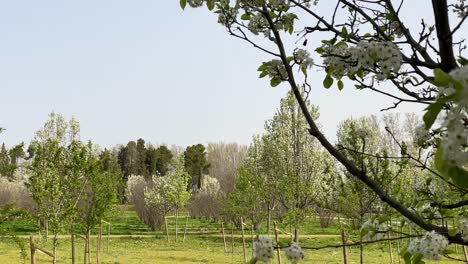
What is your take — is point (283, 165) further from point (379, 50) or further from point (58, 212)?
point (379, 50)

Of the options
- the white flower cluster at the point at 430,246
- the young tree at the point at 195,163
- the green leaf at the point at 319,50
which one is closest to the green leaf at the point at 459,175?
the white flower cluster at the point at 430,246

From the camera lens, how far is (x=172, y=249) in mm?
22406

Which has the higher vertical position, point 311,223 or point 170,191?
point 170,191

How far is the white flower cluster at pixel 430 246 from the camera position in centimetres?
150

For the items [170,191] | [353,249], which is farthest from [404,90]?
[170,191]

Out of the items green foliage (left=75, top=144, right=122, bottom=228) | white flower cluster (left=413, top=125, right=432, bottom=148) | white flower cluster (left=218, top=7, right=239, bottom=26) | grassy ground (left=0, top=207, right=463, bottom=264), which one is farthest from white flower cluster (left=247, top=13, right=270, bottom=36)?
green foliage (left=75, top=144, right=122, bottom=228)

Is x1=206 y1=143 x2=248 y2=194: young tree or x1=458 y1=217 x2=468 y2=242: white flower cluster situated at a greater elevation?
x1=206 y1=143 x2=248 y2=194: young tree

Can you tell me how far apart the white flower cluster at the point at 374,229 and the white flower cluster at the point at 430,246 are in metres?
0.40

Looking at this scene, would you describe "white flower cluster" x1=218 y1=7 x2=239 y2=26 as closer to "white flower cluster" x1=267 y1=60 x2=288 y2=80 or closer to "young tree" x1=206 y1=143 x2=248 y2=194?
"white flower cluster" x1=267 y1=60 x2=288 y2=80

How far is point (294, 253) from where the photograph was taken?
1.60 metres

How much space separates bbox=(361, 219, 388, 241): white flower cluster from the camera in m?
2.00

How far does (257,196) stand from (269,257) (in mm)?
16949

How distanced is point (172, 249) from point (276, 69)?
21.4 m

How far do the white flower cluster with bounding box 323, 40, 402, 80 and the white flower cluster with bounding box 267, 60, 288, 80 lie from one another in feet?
0.85
